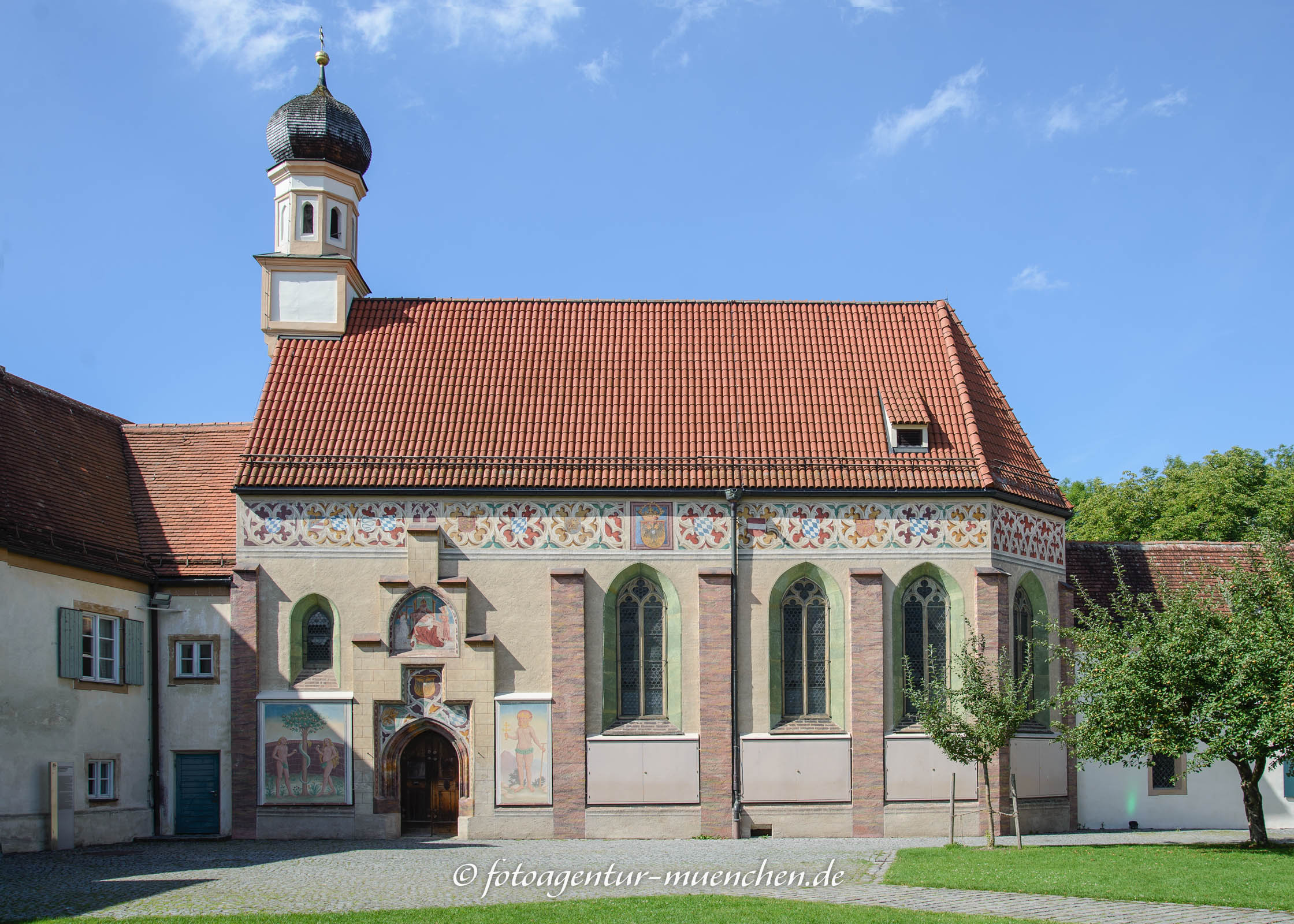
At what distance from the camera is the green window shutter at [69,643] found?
24.8 m

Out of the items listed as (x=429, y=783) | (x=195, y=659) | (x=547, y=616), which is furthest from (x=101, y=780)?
(x=547, y=616)

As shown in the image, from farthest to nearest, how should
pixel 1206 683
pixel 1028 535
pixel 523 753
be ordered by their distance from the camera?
pixel 1028 535 < pixel 523 753 < pixel 1206 683

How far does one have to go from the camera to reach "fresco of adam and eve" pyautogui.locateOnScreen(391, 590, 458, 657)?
88.4ft

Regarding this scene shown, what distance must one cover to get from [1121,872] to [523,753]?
11.7 metres

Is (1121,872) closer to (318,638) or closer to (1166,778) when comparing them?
(1166,778)

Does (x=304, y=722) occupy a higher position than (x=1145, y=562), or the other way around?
(x=1145, y=562)

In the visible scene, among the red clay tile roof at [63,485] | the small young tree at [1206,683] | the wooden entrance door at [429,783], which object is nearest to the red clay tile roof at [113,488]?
the red clay tile roof at [63,485]

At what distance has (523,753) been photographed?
26641mm

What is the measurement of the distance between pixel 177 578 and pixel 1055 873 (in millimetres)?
17597

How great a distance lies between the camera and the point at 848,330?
102 feet

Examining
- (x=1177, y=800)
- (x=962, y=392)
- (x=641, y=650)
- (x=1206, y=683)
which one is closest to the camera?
(x=1206, y=683)

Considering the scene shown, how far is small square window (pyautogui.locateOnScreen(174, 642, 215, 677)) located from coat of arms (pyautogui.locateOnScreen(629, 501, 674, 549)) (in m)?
8.67

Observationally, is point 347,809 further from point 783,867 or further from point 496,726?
point 783,867

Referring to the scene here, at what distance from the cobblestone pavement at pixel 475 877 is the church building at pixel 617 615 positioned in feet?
3.91
